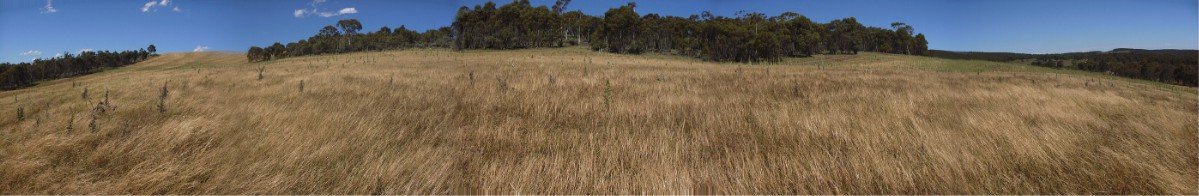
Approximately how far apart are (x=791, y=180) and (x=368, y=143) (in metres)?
3.38

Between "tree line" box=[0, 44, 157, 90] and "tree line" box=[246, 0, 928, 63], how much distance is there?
2562cm

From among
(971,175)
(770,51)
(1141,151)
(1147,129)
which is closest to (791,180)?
(971,175)

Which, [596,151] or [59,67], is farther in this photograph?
[59,67]

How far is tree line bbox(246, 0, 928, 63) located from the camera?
5267cm

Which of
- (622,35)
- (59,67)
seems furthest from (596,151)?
(59,67)

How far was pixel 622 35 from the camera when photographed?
234 ft

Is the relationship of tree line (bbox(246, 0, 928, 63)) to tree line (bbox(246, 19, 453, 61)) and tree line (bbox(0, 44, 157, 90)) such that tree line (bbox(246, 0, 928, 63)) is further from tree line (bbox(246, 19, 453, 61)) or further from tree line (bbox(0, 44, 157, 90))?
tree line (bbox(0, 44, 157, 90))

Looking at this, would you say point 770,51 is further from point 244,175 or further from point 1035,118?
point 244,175

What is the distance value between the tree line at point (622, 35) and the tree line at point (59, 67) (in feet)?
84.0

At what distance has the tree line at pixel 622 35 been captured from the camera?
5267cm

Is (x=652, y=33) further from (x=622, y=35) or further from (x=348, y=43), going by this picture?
(x=348, y=43)

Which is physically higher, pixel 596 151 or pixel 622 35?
pixel 622 35

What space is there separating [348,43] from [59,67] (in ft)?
144

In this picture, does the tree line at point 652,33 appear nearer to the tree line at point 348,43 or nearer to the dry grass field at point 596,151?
the tree line at point 348,43
